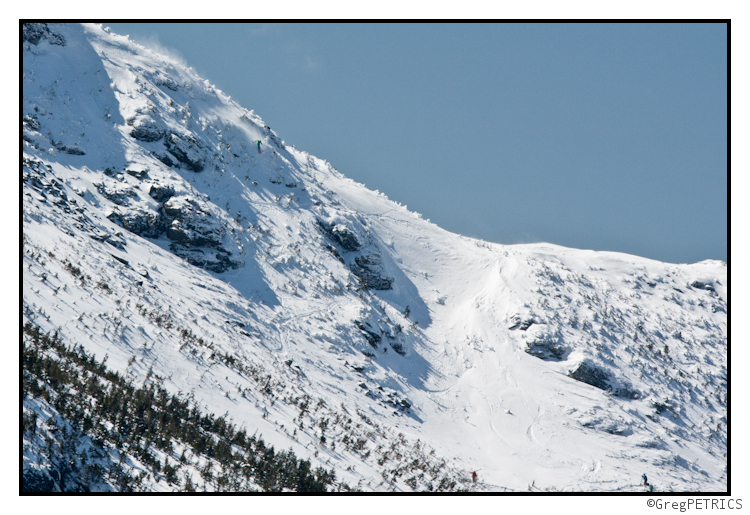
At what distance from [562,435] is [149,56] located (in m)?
45.3

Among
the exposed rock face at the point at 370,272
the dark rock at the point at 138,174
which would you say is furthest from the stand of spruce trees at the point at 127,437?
the exposed rock face at the point at 370,272

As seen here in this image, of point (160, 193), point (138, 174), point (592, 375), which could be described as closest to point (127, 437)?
point (160, 193)

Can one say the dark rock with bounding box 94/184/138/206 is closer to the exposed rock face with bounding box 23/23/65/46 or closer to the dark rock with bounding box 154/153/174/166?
the dark rock with bounding box 154/153/174/166

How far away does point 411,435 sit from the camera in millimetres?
21875

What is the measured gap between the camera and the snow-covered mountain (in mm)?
15625

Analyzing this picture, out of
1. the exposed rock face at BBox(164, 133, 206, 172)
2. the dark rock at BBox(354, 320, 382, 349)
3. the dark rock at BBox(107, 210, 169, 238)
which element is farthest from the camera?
the exposed rock face at BBox(164, 133, 206, 172)

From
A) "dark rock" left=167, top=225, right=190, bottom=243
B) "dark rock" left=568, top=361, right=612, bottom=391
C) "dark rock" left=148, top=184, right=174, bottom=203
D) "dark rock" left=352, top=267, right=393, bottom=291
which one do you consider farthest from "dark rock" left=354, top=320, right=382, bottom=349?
"dark rock" left=148, top=184, right=174, bottom=203

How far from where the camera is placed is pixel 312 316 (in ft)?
93.1

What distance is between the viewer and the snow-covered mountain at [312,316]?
1562 cm

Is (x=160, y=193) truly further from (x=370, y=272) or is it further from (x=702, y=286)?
(x=702, y=286)

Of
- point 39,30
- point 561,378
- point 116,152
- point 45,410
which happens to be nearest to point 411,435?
point 561,378

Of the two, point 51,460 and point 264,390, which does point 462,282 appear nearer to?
point 264,390

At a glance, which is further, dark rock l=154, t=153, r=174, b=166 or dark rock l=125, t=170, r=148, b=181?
dark rock l=154, t=153, r=174, b=166

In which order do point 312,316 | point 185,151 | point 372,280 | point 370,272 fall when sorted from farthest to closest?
point 370,272
point 372,280
point 185,151
point 312,316
